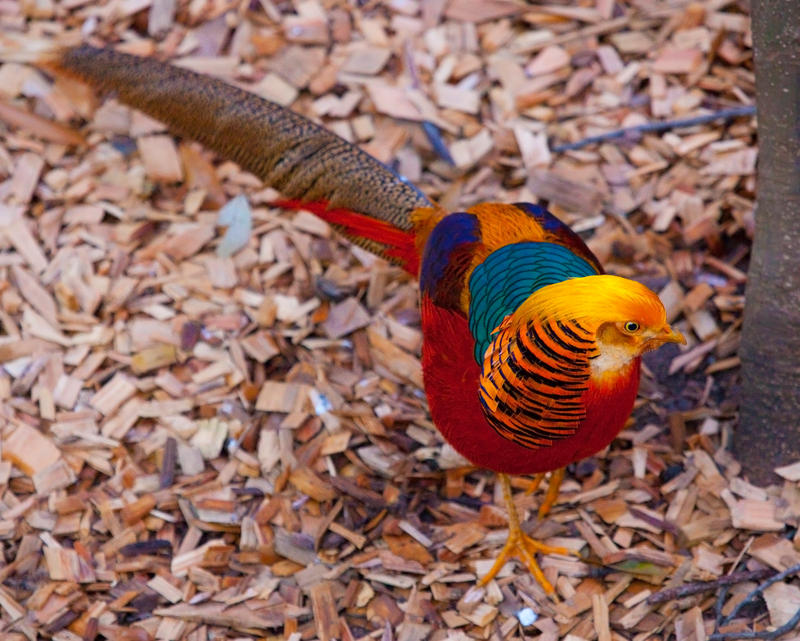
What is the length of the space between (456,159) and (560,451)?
1.94 m

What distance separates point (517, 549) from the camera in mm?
3260

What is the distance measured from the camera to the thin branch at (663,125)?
4133mm

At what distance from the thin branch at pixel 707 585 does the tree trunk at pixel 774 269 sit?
379mm

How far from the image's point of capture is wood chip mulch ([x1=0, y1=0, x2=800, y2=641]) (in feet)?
10.4

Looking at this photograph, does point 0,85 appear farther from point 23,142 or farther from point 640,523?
point 640,523

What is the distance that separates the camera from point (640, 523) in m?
3.28

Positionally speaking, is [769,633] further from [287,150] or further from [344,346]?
[287,150]

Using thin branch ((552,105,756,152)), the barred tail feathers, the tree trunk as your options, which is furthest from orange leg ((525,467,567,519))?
thin branch ((552,105,756,152))

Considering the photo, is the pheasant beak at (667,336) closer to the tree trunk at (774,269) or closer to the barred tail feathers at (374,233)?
the tree trunk at (774,269)

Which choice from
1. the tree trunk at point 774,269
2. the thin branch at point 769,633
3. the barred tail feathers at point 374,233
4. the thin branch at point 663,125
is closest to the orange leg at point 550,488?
the tree trunk at point 774,269

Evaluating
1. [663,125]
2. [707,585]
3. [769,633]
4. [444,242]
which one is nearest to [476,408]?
[444,242]

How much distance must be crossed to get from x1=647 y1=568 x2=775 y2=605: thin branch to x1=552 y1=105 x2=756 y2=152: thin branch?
6.48ft

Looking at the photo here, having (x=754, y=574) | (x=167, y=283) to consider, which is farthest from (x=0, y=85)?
(x=754, y=574)

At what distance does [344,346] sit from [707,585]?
1597 mm
